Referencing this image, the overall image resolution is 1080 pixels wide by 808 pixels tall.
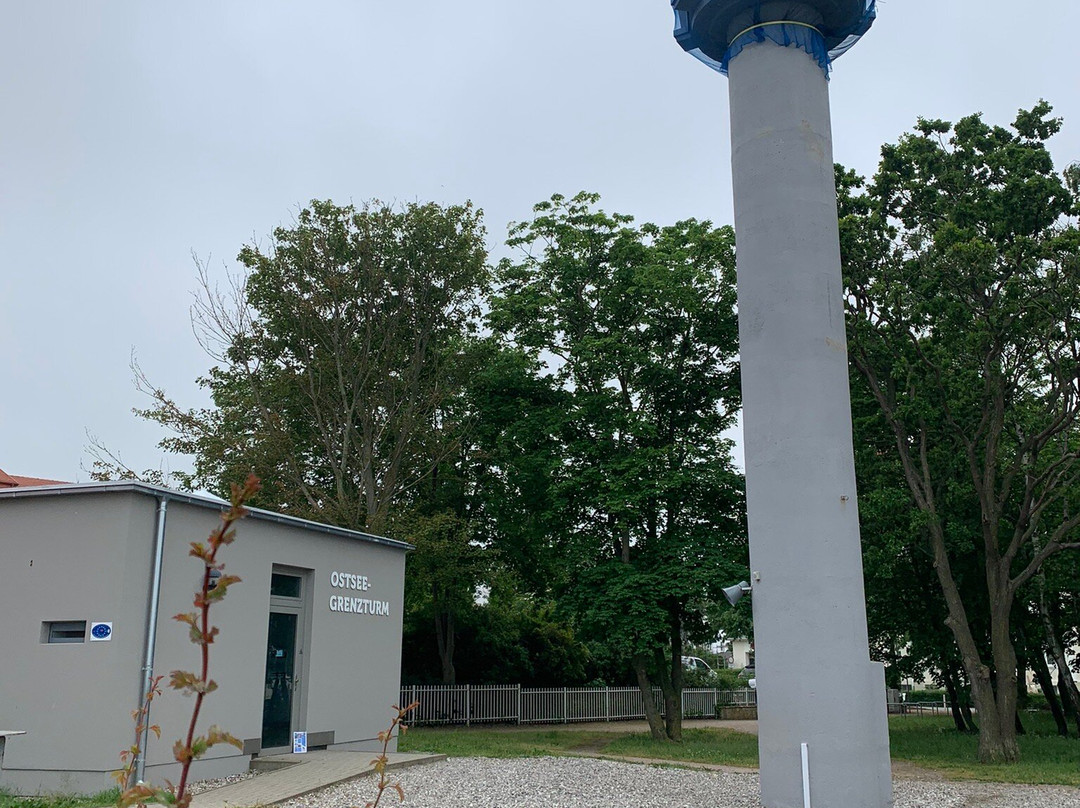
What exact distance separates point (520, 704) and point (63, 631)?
65.4ft

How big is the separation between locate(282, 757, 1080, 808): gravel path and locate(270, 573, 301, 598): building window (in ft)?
11.3

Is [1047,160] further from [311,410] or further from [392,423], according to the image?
[311,410]

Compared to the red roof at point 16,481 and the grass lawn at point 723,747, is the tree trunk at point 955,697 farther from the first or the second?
the red roof at point 16,481

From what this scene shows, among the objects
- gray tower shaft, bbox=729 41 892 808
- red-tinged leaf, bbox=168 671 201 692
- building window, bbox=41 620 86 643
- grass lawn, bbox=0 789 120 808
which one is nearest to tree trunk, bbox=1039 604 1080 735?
gray tower shaft, bbox=729 41 892 808

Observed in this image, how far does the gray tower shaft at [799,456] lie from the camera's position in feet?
37.9

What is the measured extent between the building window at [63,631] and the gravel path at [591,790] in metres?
3.68

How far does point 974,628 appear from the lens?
84.5ft

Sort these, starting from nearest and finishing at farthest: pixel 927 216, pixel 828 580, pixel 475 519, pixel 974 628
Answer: pixel 828 580 → pixel 927 216 → pixel 974 628 → pixel 475 519

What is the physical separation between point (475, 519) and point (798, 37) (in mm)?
19267

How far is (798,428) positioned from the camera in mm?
12070

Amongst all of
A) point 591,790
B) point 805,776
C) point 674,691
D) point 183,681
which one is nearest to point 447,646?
point 674,691

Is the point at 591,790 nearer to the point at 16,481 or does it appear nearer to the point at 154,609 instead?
the point at 154,609

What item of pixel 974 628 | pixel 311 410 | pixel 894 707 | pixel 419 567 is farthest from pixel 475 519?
pixel 894 707

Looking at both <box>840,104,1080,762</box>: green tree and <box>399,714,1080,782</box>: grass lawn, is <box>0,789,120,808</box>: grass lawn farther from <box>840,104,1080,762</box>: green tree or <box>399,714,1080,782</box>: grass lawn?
<box>840,104,1080,762</box>: green tree
